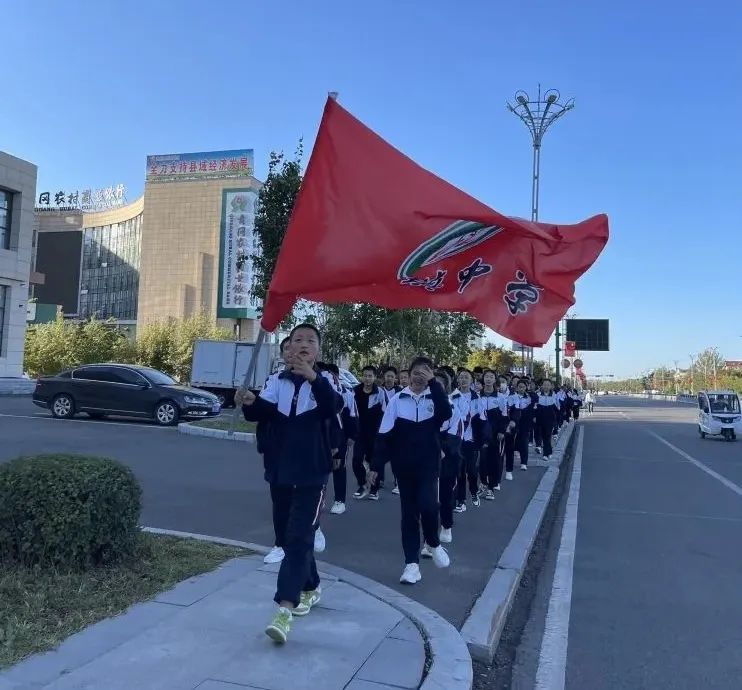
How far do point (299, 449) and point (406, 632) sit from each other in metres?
1.31

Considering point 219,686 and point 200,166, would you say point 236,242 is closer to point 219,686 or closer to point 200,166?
point 200,166

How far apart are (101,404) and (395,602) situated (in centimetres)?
1497

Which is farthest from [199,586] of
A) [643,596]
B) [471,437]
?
[471,437]

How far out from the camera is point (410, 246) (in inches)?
221

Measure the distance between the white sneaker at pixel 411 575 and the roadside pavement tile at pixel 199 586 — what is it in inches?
47.3

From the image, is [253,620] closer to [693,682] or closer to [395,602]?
[395,602]

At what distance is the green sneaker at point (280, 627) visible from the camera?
12.9 feet

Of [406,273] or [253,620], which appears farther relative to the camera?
[406,273]

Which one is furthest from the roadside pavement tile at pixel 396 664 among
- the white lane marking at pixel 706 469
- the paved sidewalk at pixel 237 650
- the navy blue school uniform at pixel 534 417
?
the navy blue school uniform at pixel 534 417

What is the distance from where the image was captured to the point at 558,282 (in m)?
6.66

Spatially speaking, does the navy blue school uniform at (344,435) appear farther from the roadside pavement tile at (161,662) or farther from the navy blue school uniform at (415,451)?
the roadside pavement tile at (161,662)

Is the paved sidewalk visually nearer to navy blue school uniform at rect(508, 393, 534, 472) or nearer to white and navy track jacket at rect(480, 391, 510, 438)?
white and navy track jacket at rect(480, 391, 510, 438)

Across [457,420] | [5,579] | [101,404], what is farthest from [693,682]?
[101,404]

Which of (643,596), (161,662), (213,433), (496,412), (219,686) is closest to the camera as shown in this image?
(219,686)
